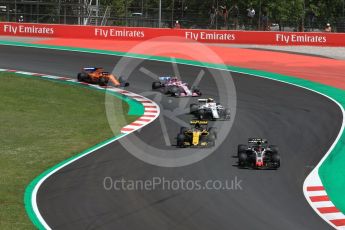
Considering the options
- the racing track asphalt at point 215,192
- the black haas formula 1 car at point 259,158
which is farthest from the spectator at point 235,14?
the black haas formula 1 car at point 259,158

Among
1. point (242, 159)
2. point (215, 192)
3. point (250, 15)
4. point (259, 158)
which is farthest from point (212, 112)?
point (250, 15)

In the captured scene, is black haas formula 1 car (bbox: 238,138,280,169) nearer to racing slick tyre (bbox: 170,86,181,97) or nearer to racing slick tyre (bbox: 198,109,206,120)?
racing slick tyre (bbox: 198,109,206,120)

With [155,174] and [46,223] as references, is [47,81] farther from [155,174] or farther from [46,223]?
[46,223]

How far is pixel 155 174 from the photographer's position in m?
17.2

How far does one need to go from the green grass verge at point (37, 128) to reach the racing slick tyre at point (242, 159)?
4.95 meters

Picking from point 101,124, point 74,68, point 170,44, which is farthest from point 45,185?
point 170,44

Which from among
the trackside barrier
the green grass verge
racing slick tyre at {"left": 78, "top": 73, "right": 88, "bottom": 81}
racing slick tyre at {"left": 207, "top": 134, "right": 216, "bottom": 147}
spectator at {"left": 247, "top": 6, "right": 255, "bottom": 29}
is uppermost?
spectator at {"left": 247, "top": 6, "right": 255, "bottom": 29}

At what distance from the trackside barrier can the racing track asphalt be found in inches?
909

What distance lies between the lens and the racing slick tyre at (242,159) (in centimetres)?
1803

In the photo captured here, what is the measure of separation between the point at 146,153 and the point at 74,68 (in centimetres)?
1932

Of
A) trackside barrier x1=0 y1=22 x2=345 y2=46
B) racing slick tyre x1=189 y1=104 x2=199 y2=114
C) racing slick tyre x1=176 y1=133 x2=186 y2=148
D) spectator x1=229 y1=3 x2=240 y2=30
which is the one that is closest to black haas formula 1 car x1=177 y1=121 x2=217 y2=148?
racing slick tyre x1=176 y1=133 x2=186 y2=148

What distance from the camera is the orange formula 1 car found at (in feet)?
106

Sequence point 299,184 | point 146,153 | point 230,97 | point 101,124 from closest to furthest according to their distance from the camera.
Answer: point 299,184 → point 146,153 → point 101,124 → point 230,97

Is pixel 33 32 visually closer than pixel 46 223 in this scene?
No
